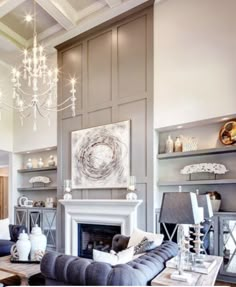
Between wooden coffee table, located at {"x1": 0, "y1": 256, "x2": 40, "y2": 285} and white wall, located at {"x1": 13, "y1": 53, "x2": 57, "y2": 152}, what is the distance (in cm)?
341

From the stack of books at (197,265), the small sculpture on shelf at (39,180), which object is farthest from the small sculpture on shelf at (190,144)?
the small sculpture on shelf at (39,180)

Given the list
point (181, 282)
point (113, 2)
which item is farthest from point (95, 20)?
point (181, 282)

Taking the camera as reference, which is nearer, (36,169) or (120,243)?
(120,243)

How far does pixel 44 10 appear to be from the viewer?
5766 millimetres

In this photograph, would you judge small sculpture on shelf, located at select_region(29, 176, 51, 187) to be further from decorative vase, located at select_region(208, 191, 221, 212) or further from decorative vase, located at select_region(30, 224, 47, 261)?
decorative vase, located at select_region(208, 191, 221, 212)

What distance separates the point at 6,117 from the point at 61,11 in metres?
3.37

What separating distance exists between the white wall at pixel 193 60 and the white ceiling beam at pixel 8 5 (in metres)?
2.62

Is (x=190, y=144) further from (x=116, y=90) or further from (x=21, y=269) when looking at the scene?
(x=21, y=269)

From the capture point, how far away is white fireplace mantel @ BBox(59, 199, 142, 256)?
5.19 metres

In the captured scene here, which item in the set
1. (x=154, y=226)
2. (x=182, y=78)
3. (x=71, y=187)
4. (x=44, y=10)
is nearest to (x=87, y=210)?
(x=71, y=187)

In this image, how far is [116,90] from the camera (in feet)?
18.9

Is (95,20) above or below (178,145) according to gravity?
above

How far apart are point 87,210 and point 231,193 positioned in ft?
9.06

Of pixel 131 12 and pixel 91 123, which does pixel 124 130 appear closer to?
pixel 91 123
